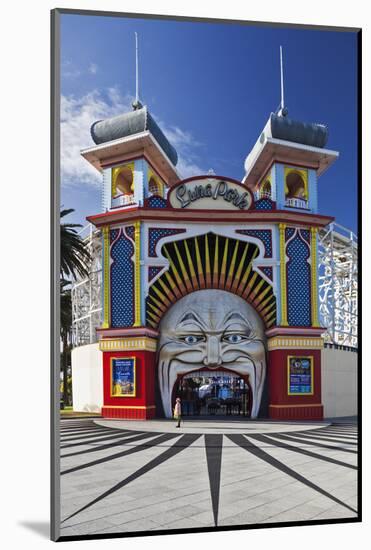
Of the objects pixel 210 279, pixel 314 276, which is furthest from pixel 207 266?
pixel 314 276

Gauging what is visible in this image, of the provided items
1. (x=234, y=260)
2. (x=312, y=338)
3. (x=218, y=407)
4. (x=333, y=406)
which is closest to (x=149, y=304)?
(x=234, y=260)

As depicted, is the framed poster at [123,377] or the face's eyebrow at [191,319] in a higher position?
the face's eyebrow at [191,319]

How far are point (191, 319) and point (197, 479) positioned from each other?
6.62 m

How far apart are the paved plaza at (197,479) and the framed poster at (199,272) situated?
0.04 metres

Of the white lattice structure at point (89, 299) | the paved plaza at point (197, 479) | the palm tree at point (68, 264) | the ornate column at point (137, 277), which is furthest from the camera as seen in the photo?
the ornate column at point (137, 277)

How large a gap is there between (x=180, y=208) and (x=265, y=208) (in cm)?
278

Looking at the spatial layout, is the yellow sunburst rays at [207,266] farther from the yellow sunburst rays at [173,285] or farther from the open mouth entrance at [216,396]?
the open mouth entrance at [216,396]

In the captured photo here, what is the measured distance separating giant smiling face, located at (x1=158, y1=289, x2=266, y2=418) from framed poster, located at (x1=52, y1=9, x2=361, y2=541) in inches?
1.8

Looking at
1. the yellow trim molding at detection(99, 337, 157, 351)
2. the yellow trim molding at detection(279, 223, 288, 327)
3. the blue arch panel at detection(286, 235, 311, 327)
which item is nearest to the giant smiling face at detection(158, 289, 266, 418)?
the yellow trim molding at detection(99, 337, 157, 351)

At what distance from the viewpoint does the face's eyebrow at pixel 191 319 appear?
1471 centimetres

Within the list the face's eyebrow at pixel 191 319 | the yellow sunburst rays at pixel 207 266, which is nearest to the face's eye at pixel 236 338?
the face's eyebrow at pixel 191 319

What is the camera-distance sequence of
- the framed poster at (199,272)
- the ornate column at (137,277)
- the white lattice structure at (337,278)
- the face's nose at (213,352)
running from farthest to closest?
the white lattice structure at (337,278), the ornate column at (137,277), the face's nose at (213,352), the framed poster at (199,272)

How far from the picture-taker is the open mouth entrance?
1546cm

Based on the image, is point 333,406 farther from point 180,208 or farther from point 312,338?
point 180,208
